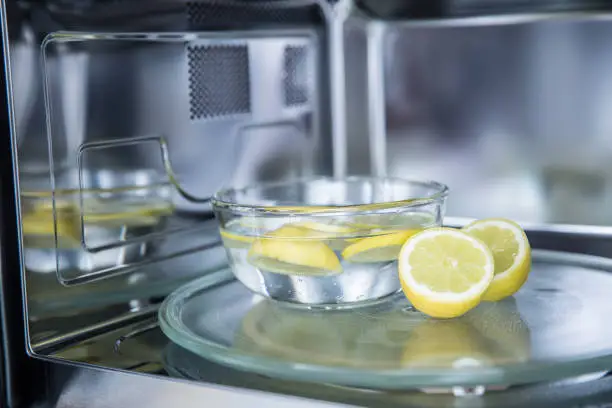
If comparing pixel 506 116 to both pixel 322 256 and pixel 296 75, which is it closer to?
pixel 296 75

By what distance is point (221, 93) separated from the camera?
1.00 metres

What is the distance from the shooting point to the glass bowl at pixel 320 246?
82cm

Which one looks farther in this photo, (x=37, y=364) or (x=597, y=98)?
(x=597, y=98)

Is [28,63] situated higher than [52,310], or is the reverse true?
[28,63]

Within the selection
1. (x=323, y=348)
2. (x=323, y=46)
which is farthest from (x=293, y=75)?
(x=323, y=348)

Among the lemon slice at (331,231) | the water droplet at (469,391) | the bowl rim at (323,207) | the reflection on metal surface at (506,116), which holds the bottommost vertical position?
the water droplet at (469,391)

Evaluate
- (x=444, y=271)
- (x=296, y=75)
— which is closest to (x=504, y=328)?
(x=444, y=271)

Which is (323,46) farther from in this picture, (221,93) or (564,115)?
(564,115)

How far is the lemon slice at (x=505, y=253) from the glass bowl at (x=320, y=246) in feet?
0.22

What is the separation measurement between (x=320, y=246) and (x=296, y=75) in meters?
0.35

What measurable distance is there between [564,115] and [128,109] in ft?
1.67

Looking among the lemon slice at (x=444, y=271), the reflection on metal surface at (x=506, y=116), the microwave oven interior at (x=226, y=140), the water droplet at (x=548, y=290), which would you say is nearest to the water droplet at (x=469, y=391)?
the microwave oven interior at (x=226, y=140)

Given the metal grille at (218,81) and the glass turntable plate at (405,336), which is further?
the metal grille at (218,81)

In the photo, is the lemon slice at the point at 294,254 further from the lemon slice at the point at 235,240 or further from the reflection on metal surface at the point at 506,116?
the reflection on metal surface at the point at 506,116
